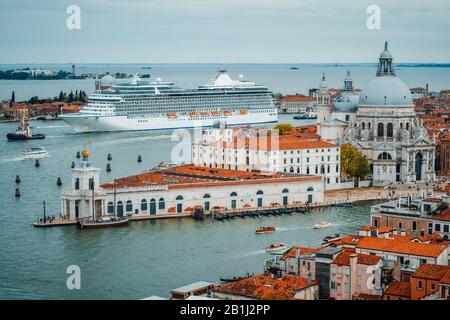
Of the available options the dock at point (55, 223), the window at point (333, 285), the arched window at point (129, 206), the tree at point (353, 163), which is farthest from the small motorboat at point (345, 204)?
the window at point (333, 285)

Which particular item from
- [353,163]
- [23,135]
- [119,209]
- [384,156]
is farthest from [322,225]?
[23,135]

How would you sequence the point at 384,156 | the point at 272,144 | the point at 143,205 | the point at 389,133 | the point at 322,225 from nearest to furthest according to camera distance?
the point at 322,225
the point at 143,205
the point at 272,144
the point at 384,156
the point at 389,133

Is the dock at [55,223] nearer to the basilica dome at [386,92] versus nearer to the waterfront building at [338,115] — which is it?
the waterfront building at [338,115]

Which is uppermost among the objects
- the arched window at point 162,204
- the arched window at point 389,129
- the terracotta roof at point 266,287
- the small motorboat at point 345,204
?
the arched window at point 389,129

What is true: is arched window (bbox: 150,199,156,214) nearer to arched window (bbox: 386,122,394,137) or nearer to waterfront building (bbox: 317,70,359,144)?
waterfront building (bbox: 317,70,359,144)

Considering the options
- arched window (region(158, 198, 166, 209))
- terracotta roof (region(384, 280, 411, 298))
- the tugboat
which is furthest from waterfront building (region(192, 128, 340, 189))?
the tugboat

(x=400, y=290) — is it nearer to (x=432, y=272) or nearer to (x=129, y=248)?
(x=432, y=272)
